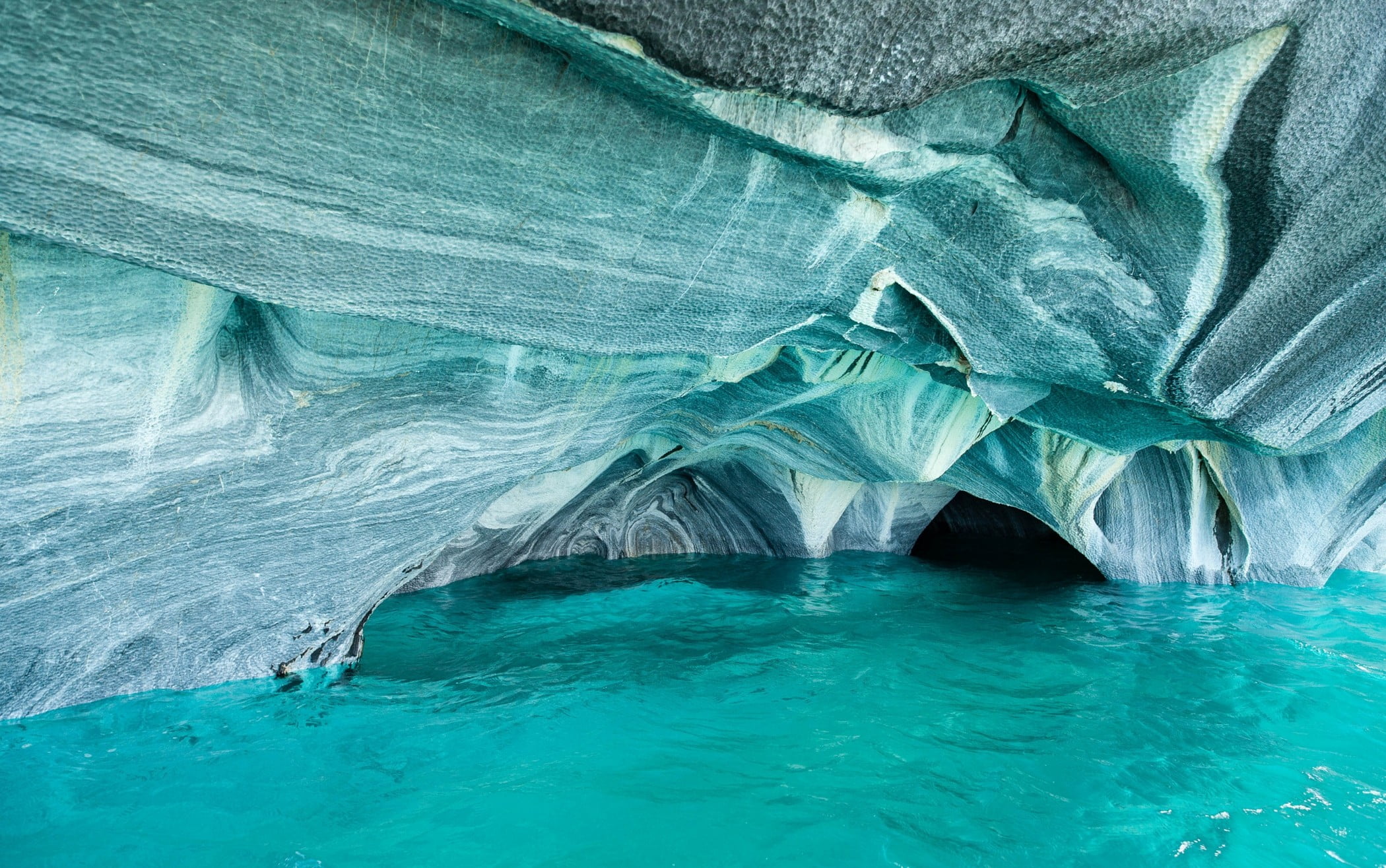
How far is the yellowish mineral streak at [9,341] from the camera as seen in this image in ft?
7.61

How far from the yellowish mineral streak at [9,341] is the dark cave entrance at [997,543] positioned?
8141 millimetres

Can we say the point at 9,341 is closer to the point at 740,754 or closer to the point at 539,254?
the point at 539,254

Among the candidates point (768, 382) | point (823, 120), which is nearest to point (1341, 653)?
point (768, 382)

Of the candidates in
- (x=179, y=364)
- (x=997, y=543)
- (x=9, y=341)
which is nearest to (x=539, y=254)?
(x=179, y=364)

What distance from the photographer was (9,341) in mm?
2438

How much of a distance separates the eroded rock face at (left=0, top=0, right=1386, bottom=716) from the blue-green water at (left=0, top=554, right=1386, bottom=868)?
70cm

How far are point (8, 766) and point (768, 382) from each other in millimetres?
4161

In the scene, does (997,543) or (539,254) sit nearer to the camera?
(539,254)

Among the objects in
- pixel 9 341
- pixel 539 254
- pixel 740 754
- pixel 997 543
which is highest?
pixel 539 254

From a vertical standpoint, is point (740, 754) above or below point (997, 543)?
below

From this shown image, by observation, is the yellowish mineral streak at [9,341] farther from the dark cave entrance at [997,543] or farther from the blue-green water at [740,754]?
the dark cave entrance at [997,543]

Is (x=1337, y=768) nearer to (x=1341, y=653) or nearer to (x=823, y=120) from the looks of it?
(x=1341, y=653)

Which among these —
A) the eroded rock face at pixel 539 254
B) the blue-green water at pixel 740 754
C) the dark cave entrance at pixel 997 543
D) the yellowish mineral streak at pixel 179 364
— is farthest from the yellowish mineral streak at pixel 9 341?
the dark cave entrance at pixel 997 543

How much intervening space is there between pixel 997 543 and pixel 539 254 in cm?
979
